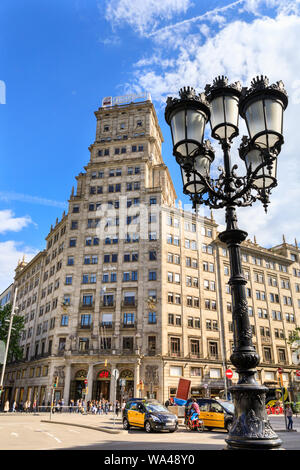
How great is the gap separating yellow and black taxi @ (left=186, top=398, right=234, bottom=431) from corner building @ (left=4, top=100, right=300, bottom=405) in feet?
68.8

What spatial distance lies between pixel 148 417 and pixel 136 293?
96.1ft

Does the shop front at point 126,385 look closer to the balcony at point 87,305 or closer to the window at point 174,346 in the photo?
the window at point 174,346

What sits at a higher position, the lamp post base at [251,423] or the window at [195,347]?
the window at [195,347]

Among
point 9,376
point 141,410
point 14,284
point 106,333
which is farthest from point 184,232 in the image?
point 14,284

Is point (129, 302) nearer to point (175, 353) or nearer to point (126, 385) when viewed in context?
point (175, 353)

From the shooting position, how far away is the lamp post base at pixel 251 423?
4645 millimetres

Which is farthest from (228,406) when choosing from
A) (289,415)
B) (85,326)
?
(85,326)

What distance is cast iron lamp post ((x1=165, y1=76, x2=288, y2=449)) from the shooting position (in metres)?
4.99

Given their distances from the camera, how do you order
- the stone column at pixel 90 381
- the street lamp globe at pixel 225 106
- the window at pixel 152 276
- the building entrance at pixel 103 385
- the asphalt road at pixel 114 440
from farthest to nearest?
the window at pixel 152 276, the building entrance at pixel 103 385, the stone column at pixel 90 381, the asphalt road at pixel 114 440, the street lamp globe at pixel 225 106

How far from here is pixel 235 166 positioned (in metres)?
7.28

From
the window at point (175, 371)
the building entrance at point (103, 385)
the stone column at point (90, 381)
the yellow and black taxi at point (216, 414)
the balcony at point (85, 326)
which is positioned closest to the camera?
the yellow and black taxi at point (216, 414)

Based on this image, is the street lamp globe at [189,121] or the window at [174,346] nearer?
the street lamp globe at [189,121]

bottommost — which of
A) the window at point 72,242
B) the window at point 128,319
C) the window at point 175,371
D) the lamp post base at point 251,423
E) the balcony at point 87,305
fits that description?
the lamp post base at point 251,423

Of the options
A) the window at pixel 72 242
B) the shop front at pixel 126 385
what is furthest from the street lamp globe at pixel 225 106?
the window at pixel 72 242
